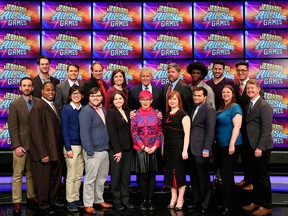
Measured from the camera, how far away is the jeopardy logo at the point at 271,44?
767cm

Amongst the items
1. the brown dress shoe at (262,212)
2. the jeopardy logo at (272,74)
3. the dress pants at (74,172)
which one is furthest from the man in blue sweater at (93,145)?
the jeopardy logo at (272,74)

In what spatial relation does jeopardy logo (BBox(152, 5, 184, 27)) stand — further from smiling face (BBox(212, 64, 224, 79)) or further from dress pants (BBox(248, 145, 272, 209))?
dress pants (BBox(248, 145, 272, 209))

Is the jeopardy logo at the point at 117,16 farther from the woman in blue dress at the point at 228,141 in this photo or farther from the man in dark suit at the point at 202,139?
the woman in blue dress at the point at 228,141

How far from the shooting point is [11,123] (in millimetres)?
5391

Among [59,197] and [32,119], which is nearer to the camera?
[32,119]

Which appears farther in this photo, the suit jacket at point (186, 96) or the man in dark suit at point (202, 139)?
the suit jacket at point (186, 96)

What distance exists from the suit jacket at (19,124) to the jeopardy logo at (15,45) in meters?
2.53

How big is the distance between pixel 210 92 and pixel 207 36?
227 cm

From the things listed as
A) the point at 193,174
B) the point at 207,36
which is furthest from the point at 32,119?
the point at 207,36

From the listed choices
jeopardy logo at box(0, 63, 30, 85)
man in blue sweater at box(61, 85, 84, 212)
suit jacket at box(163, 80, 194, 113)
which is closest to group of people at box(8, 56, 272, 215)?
man in blue sweater at box(61, 85, 84, 212)

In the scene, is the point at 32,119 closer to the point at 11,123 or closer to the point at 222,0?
the point at 11,123

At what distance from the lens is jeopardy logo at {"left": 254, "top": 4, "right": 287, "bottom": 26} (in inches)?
302

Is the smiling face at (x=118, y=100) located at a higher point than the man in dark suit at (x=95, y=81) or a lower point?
lower

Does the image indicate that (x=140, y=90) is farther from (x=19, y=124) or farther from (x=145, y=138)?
(x=19, y=124)
